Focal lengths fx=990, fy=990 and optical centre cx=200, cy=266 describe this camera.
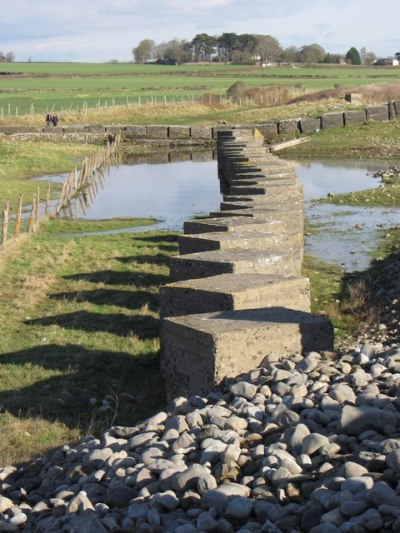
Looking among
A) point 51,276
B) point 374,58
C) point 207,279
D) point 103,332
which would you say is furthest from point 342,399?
point 374,58

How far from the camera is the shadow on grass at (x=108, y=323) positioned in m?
13.1

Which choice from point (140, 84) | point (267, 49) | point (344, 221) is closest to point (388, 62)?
point (267, 49)

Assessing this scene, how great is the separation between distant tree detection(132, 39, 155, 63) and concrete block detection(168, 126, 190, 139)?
141 metres

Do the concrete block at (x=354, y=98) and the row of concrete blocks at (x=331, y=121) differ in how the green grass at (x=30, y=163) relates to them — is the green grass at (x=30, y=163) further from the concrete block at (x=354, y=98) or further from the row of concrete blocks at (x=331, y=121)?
the concrete block at (x=354, y=98)

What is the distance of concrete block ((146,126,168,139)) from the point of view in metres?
53.8

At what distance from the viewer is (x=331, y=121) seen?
1924 inches

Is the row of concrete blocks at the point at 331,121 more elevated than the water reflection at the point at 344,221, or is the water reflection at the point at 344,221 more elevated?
the row of concrete blocks at the point at 331,121

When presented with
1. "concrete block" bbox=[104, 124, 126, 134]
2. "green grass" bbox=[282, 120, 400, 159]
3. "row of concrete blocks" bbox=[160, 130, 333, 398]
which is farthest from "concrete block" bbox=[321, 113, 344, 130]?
"row of concrete blocks" bbox=[160, 130, 333, 398]

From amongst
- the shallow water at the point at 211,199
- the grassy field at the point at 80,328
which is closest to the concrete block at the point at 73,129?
the shallow water at the point at 211,199

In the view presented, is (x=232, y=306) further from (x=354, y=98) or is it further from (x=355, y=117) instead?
(x=354, y=98)

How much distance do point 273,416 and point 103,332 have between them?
20.2ft

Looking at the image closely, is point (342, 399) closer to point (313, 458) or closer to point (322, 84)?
point (313, 458)

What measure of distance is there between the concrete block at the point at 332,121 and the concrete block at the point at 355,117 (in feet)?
0.86

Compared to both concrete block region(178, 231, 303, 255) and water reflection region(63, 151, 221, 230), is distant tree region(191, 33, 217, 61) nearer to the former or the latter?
water reflection region(63, 151, 221, 230)
